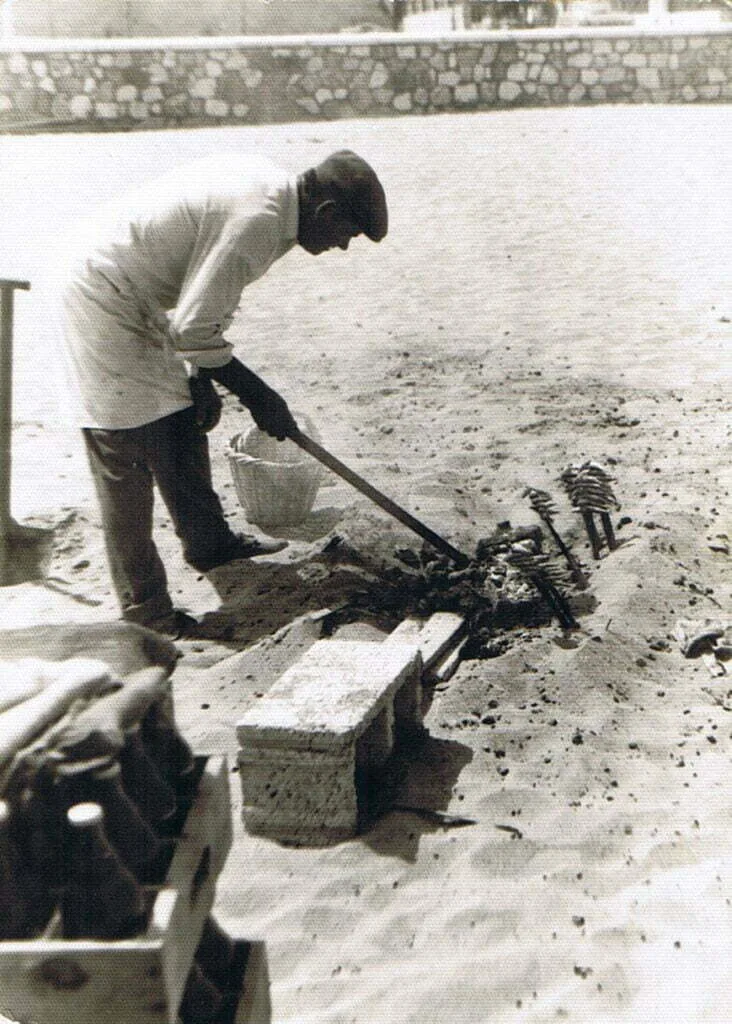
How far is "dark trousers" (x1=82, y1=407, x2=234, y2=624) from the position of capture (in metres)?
4.28

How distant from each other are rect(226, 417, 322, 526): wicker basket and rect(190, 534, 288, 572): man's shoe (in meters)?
0.19

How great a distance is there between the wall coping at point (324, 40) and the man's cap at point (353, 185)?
6448mm

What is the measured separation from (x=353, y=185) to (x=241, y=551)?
1.75 metres

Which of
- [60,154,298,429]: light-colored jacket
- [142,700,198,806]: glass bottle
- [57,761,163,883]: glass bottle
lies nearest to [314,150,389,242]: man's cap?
[60,154,298,429]: light-colored jacket

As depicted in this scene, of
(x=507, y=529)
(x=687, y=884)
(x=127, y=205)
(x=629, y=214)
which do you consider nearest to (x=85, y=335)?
(x=127, y=205)

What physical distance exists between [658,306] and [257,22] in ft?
30.8

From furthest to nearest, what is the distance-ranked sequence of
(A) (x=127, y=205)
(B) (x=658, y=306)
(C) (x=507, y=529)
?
1. (B) (x=658, y=306)
2. (C) (x=507, y=529)
3. (A) (x=127, y=205)

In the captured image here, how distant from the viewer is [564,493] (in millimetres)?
5441

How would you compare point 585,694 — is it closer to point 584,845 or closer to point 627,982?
point 584,845

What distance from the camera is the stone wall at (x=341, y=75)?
9.91m

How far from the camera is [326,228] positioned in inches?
158

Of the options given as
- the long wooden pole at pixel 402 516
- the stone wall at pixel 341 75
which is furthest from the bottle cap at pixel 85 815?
the stone wall at pixel 341 75

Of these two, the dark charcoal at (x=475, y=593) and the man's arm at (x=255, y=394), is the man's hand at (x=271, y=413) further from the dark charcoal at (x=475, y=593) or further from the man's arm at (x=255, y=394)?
the dark charcoal at (x=475, y=593)

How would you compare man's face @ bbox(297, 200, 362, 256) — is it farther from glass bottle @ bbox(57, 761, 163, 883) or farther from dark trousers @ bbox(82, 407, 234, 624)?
glass bottle @ bbox(57, 761, 163, 883)
